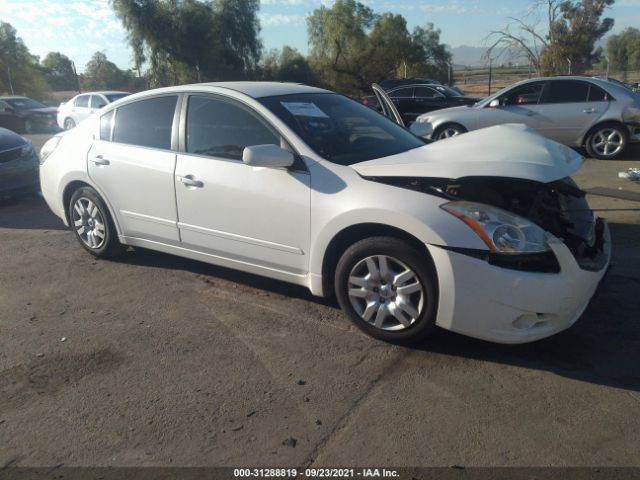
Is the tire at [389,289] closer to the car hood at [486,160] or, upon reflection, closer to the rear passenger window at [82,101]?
the car hood at [486,160]

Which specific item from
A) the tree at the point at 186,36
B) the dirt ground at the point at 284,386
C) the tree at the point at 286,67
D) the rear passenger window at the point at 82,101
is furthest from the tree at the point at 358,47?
the dirt ground at the point at 284,386

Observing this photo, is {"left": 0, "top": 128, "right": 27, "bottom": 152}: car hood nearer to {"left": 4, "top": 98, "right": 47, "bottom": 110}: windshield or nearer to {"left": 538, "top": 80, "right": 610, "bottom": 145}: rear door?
{"left": 538, "top": 80, "right": 610, "bottom": 145}: rear door

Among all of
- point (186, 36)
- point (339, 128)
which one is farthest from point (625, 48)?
point (339, 128)

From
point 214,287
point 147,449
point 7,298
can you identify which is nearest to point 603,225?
point 214,287

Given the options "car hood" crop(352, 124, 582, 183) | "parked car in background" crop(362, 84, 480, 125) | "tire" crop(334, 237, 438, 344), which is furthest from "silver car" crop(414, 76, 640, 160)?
"tire" crop(334, 237, 438, 344)

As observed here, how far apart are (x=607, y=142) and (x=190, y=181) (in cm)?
870

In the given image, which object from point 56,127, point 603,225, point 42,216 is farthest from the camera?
point 56,127

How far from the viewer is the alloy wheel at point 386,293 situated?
3.47 m

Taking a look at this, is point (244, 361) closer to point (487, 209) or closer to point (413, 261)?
point (413, 261)

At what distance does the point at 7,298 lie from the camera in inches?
186

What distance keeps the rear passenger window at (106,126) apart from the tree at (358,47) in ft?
126

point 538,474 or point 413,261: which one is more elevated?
point 413,261

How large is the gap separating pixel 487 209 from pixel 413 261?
0.53 meters

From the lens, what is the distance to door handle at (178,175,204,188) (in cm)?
433
